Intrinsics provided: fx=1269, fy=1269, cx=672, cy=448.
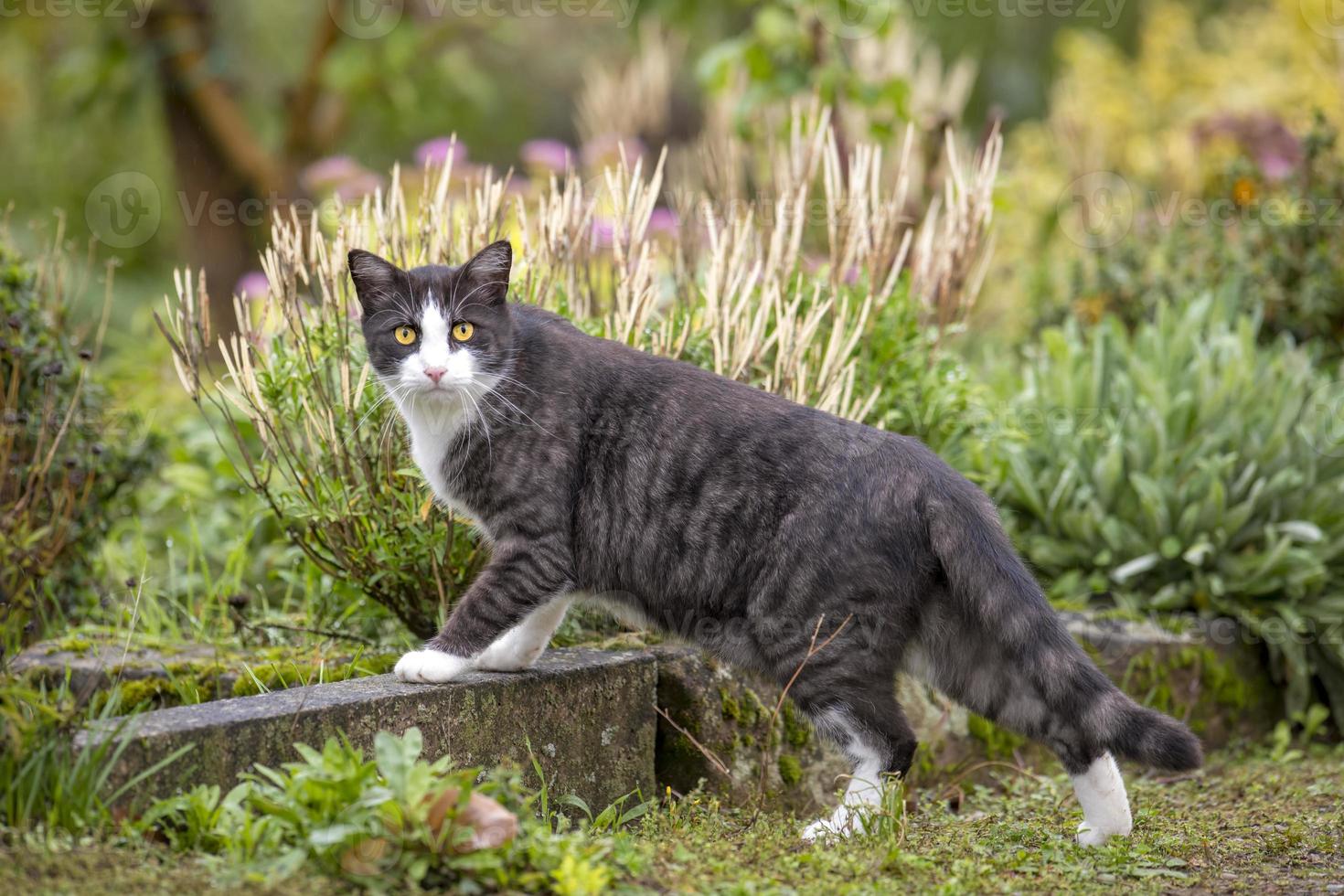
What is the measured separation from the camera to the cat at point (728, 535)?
3.05 meters

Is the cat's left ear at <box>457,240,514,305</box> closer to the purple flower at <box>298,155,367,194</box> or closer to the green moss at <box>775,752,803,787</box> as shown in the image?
the green moss at <box>775,752,803,787</box>

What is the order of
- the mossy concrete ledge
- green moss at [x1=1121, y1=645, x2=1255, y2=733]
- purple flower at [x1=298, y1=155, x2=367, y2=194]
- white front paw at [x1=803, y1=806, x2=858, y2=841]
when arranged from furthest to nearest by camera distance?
purple flower at [x1=298, y1=155, x2=367, y2=194] < green moss at [x1=1121, y1=645, x2=1255, y2=733] < white front paw at [x1=803, y1=806, x2=858, y2=841] < the mossy concrete ledge

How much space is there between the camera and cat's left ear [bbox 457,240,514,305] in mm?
3211

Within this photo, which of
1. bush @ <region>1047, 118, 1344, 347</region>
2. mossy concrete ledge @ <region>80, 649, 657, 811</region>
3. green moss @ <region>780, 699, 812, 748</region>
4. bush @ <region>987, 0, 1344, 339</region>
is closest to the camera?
mossy concrete ledge @ <region>80, 649, 657, 811</region>

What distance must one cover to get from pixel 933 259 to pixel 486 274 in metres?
2.31

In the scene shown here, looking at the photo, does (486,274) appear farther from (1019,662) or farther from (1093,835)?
(1093,835)

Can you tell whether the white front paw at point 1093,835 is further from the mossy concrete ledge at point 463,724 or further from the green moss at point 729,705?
the mossy concrete ledge at point 463,724

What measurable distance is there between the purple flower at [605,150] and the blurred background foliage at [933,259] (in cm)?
3

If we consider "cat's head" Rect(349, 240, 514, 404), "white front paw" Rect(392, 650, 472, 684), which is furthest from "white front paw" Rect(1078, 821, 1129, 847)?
"cat's head" Rect(349, 240, 514, 404)

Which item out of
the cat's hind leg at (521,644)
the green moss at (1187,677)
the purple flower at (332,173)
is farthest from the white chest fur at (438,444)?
the purple flower at (332,173)

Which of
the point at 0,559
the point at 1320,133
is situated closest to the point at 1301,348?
the point at 1320,133

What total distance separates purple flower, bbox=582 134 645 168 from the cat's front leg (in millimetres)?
4404

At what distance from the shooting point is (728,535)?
10.6 feet

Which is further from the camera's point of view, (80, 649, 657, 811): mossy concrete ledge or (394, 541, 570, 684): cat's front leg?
(394, 541, 570, 684): cat's front leg
